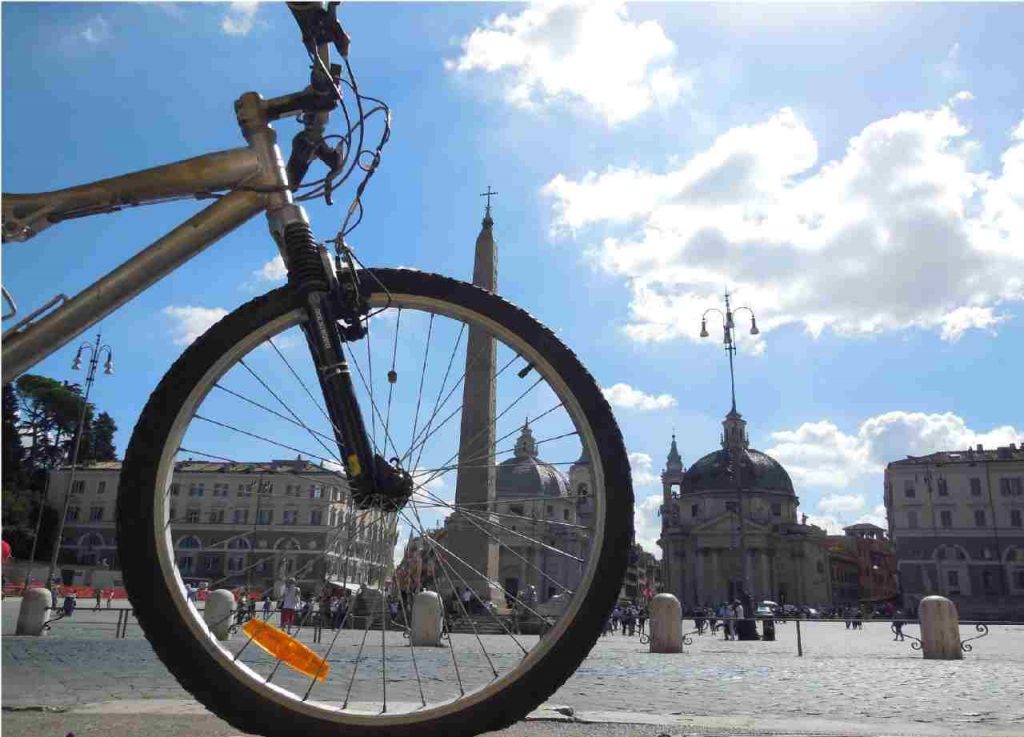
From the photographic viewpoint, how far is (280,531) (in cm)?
281

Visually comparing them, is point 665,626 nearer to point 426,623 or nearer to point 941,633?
point 941,633

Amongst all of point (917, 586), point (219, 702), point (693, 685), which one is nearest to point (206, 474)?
point (219, 702)

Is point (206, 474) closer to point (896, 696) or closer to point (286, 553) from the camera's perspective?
point (286, 553)

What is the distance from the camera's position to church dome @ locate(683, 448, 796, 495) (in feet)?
359

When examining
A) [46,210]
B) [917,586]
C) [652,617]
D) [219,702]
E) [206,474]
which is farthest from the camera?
[917,586]

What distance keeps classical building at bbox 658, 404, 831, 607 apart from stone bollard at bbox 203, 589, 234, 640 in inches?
4012

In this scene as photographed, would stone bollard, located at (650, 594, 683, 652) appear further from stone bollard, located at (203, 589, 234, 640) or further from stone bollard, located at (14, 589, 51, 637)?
stone bollard, located at (203, 589, 234, 640)

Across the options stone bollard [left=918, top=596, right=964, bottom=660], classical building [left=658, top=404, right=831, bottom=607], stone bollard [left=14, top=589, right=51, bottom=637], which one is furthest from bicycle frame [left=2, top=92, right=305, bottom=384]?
classical building [left=658, top=404, right=831, bottom=607]

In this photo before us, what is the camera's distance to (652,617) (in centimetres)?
1866

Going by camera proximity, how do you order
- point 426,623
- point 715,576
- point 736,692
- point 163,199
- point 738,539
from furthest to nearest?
point 715,576, point 738,539, point 426,623, point 736,692, point 163,199

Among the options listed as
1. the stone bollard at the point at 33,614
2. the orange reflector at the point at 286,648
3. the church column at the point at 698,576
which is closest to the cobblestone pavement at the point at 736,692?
the orange reflector at the point at 286,648

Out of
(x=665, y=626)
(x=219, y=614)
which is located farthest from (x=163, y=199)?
(x=665, y=626)

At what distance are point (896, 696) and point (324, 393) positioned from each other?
273 inches

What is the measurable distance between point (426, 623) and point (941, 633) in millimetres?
10513
